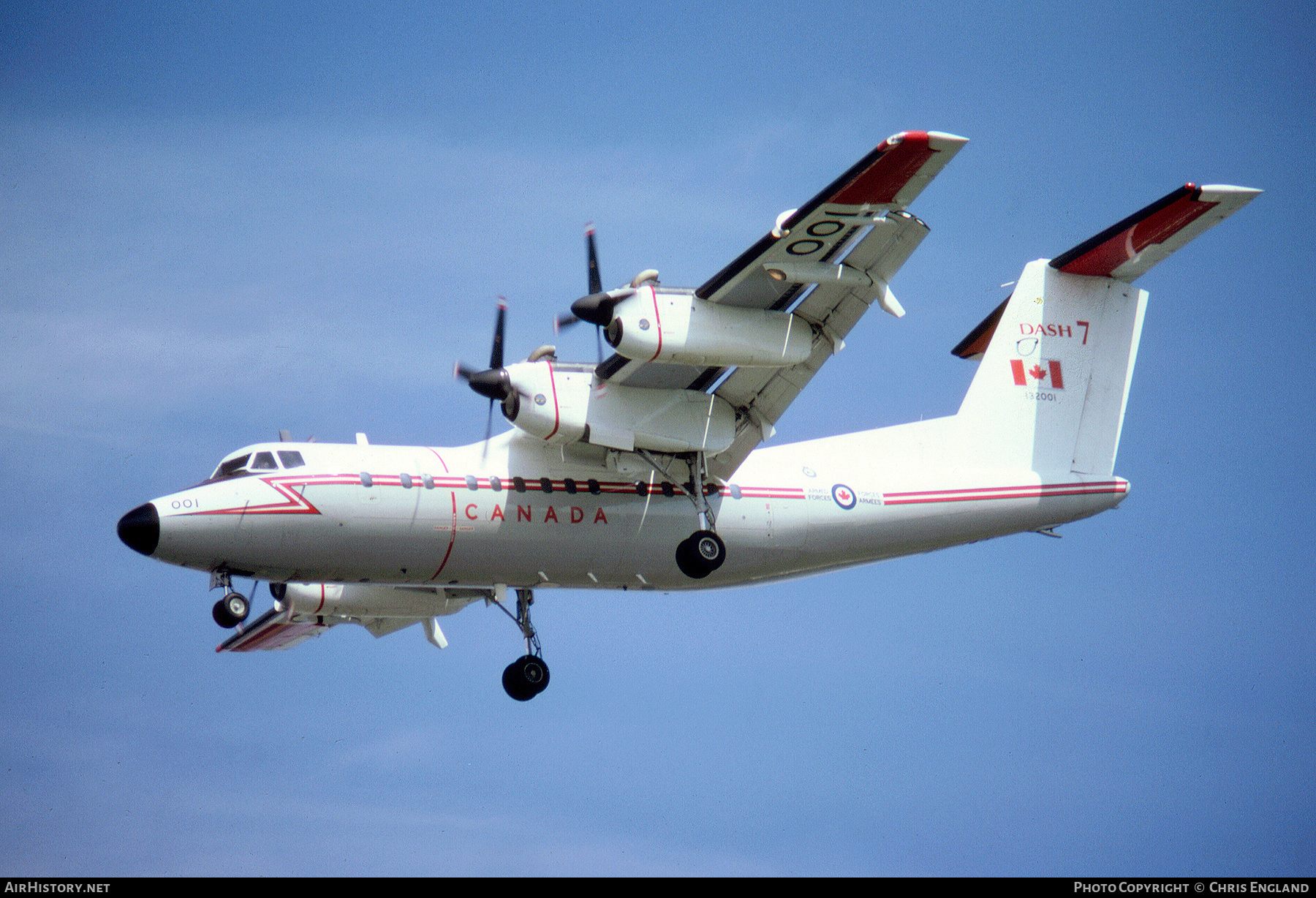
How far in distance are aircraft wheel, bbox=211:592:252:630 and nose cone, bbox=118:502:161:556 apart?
874mm

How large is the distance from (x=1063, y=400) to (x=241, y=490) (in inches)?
381

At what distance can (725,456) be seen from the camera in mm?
16547

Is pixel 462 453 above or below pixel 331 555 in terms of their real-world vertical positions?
above

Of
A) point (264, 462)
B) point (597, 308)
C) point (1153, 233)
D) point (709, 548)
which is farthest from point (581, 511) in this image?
point (1153, 233)

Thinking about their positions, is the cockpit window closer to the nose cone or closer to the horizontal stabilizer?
the nose cone

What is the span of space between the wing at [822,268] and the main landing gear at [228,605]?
4.44 m

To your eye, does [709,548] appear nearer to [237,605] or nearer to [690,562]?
[690,562]

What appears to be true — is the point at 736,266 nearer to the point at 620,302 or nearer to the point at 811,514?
the point at 620,302

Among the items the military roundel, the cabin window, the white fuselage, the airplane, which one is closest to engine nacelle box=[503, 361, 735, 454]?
the airplane

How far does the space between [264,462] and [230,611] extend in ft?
5.18

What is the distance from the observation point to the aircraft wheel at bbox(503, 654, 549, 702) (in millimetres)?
17297
